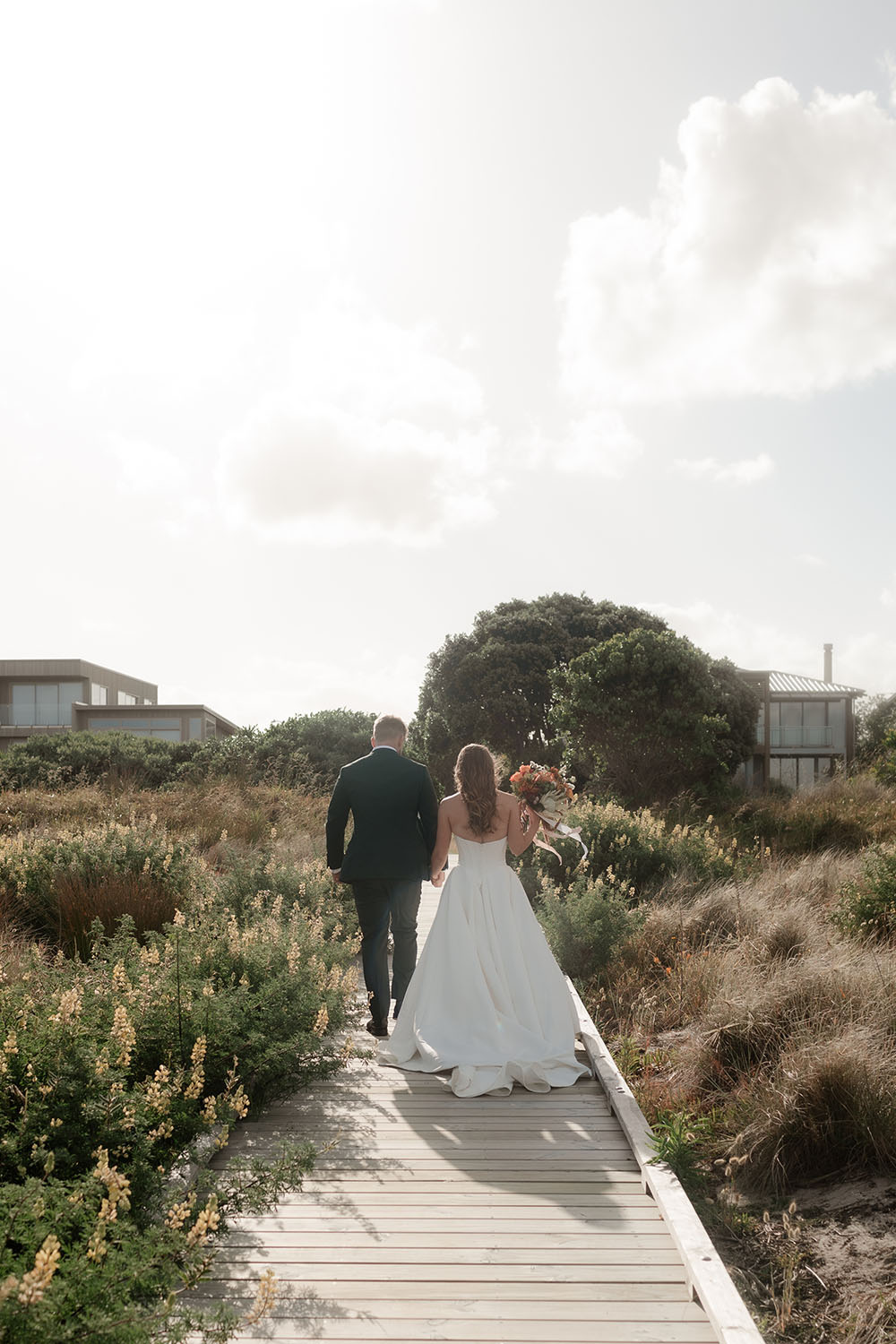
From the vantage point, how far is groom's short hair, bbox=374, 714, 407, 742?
21.5 feet

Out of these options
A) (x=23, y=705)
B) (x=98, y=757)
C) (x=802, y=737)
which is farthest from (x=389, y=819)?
(x=23, y=705)

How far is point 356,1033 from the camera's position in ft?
21.0

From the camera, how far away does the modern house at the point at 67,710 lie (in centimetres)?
4319

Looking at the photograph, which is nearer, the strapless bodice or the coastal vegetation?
the coastal vegetation

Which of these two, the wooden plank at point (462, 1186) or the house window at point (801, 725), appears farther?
the house window at point (801, 725)

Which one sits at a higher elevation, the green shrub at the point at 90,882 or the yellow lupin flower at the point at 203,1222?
the yellow lupin flower at the point at 203,1222

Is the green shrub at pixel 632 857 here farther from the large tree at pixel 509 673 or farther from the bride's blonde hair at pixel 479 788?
the large tree at pixel 509 673

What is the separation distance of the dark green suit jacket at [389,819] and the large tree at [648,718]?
11480mm

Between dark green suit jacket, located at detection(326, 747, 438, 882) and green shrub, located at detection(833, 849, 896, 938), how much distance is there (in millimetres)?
3749

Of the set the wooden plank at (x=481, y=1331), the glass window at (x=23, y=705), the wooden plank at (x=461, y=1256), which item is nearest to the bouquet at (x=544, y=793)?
the wooden plank at (x=461, y=1256)

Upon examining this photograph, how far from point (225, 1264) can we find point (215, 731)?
46.8 metres

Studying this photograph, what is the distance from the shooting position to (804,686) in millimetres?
39719

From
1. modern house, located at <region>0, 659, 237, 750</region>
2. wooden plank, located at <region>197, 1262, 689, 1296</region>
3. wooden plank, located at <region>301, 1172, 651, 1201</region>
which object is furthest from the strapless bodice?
modern house, located at <region>0, 659, 237, 750</region>

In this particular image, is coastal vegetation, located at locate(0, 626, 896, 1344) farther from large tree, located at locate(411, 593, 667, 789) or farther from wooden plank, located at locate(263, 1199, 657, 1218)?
large tree, located at locate(411, 593, 667, 789)
